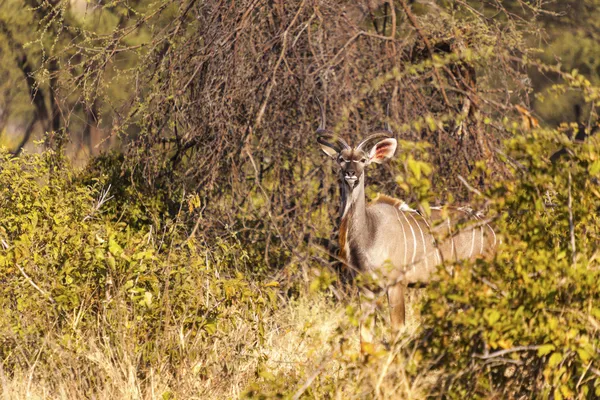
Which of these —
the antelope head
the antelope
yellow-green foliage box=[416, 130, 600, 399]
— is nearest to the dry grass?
yellow-green foliage box=[416, 130, 600, 399]

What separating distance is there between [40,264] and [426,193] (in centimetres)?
240

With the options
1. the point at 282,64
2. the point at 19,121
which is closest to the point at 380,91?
the point at 282,64

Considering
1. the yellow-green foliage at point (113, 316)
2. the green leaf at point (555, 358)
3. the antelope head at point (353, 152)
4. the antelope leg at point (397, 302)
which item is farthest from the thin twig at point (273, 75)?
the green leaf at point (555, 358)

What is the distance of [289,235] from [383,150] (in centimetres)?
86

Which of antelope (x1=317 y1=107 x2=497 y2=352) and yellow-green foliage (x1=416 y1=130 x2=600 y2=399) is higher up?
yellow-green foliage (x1=416 y1=130 x2=600 y2=399)

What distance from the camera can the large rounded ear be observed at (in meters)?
5.95

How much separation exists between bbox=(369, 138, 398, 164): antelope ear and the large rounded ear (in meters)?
0.20

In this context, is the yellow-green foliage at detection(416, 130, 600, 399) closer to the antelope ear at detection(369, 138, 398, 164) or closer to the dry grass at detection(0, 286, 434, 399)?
the dry grass at detection(0, 286, 434, 399)

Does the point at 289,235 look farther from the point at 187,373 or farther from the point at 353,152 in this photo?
the point at 187,373

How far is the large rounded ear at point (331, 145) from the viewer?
595 cm

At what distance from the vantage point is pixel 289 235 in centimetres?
639

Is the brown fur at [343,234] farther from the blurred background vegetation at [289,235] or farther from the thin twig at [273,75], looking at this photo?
the thin twig at [273,75]

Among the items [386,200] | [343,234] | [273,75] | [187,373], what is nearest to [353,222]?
[343,234]

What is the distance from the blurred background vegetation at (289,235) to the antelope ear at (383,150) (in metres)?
0.15
